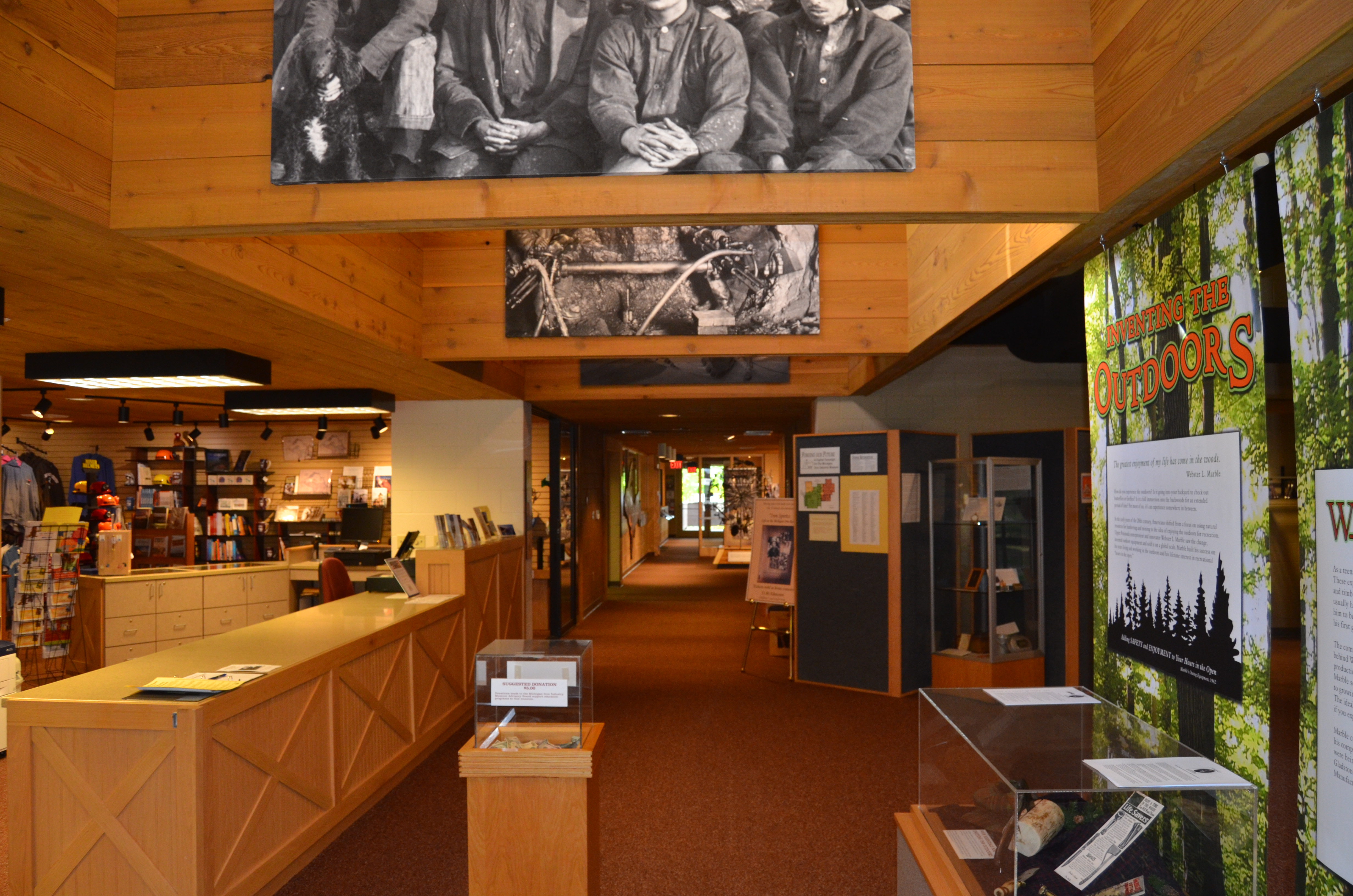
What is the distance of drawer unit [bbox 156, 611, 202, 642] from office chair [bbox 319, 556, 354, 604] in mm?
2222

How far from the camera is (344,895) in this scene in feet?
11.7

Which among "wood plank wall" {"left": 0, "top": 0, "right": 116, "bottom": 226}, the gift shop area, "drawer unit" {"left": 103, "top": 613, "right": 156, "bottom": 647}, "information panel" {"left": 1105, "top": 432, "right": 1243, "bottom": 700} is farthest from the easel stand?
"wood plank wall" {"left": 0, "top": 0, "right": 116, "bottom": 226}

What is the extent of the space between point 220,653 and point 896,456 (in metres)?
4.87

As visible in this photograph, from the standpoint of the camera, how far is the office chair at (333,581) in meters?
6.48

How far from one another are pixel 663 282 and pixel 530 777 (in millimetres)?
3227

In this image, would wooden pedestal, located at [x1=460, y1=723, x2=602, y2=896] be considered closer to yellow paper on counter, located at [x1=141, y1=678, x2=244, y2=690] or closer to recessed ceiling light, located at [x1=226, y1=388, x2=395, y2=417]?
yellow paper on counter, located at [x1=141, y1=678, x2=244, y2=690]

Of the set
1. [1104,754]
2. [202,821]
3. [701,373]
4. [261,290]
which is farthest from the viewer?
[701,373]

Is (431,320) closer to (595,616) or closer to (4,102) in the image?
(4,102)

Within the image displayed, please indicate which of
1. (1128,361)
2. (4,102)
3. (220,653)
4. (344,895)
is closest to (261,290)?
(4,102)

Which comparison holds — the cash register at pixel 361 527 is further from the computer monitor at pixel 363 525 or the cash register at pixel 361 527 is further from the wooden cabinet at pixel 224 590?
the wooden cabinet at pixel 224 590

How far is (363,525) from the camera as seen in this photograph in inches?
413

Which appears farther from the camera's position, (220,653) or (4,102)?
(220,653)

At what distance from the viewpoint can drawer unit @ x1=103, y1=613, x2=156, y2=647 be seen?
7434mm

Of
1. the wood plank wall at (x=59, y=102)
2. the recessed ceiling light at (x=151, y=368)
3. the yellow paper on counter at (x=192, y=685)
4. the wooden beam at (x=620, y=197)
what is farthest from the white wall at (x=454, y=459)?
the wood plank wall at (x=59, y=102)
